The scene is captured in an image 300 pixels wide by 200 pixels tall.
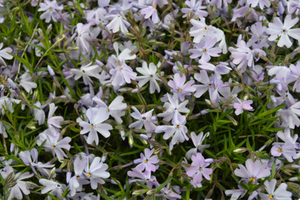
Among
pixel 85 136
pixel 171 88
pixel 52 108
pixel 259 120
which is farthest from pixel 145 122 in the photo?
pixel 259 120

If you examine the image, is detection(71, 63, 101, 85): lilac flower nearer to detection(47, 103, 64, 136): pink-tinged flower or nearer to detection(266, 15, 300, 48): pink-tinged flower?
detection(47, 103, 64, 136): pink-tinged flower

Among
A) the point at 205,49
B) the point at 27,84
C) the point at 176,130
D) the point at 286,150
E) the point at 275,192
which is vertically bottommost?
the point at 275,192

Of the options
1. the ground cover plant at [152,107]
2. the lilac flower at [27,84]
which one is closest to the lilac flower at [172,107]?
the ground cover plant at [152,107]

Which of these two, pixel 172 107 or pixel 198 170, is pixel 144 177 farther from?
pixel 172 107

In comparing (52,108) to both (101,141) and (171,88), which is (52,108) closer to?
(101,141)

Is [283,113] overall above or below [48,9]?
below

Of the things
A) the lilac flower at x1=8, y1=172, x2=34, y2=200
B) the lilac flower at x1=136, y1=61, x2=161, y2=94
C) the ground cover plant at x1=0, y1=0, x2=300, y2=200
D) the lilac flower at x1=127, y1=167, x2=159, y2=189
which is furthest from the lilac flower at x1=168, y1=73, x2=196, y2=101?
the lilac flower at x1=8, y1=172, x2=34, y2=200

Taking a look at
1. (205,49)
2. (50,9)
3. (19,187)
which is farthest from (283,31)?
(19,187)
